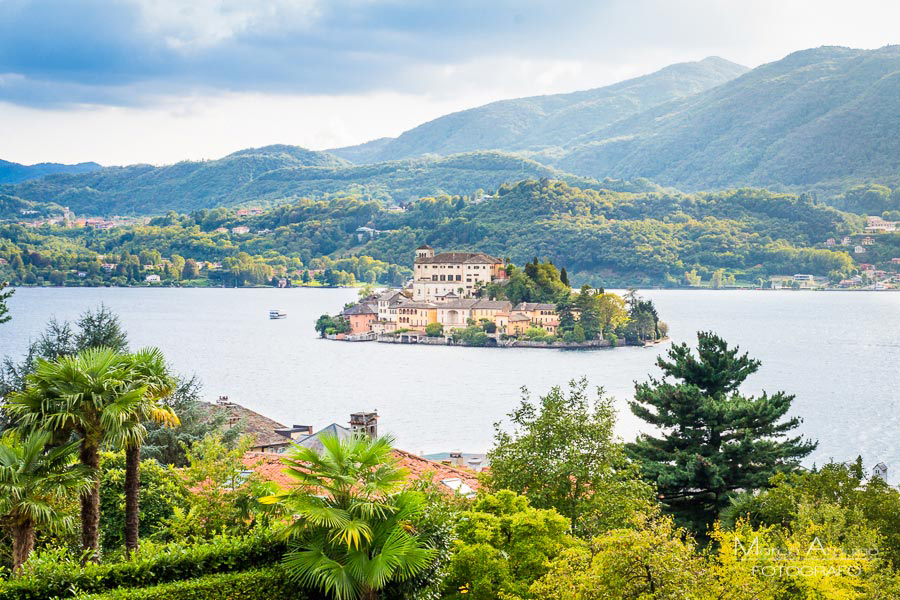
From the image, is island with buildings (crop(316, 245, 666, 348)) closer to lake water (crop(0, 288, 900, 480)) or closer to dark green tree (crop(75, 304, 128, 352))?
lake water (crop(0, 288, 900, 480))

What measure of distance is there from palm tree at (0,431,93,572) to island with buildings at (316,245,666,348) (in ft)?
218

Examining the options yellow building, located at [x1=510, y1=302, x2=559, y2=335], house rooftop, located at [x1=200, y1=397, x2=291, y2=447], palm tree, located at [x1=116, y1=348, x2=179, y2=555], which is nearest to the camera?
palm tree, located at [x1=116, y1=348, x2=179, y2=555]

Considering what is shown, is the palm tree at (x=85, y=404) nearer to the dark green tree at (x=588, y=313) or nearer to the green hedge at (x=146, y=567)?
the green hedge at (x=146, y=567)

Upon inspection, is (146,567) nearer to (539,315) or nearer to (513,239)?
(539,315)

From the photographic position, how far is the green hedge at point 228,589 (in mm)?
7715

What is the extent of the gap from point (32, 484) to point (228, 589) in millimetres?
2168

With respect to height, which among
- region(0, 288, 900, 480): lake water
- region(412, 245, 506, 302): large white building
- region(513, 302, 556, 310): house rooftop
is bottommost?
region(0, 288, 900, 480): lake water

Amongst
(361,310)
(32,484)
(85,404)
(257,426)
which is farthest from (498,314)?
(32,484)

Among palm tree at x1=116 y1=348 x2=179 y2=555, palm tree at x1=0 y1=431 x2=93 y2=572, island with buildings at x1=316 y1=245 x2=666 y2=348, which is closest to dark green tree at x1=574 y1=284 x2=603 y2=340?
Answer: island with buildings at x1=316 y1=245 x2=666 y2=348

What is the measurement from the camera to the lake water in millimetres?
41969

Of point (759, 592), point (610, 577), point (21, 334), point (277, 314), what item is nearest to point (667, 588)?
point (610, 577)

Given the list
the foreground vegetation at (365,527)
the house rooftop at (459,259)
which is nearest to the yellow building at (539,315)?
the house rooftop at (459,259)

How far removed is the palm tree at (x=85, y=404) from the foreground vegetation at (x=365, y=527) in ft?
0.07

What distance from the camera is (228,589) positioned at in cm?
801
